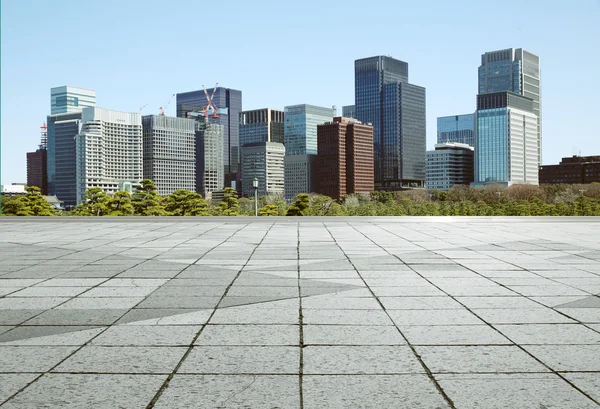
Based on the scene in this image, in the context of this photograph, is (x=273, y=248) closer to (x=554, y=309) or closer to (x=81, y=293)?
(x=81, y=293)

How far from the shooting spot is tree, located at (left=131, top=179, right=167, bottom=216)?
183 feet

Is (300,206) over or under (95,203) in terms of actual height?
under

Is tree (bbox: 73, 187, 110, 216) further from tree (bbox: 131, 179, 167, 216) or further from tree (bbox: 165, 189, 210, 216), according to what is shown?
tree (bbox: 165, 189, 210, 216)

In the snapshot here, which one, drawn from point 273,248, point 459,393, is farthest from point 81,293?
point 273,248

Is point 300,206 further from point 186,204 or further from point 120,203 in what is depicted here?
point 120,203

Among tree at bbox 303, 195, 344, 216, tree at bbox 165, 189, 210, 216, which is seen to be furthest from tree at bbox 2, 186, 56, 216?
tree at bbox 303, 195, 344, 216

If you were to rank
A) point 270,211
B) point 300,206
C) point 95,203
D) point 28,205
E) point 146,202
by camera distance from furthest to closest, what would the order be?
point 270,211
point 146,202
point 300,206
point 95,203
point 28,205

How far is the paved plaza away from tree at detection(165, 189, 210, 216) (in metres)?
46.4

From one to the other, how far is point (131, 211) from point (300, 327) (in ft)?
166

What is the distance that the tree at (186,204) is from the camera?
59406mm

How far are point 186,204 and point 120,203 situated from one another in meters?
6.86

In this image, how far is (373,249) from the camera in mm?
15195

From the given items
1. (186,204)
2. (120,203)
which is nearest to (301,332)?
(120,203)

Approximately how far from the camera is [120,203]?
5528 centimetres
